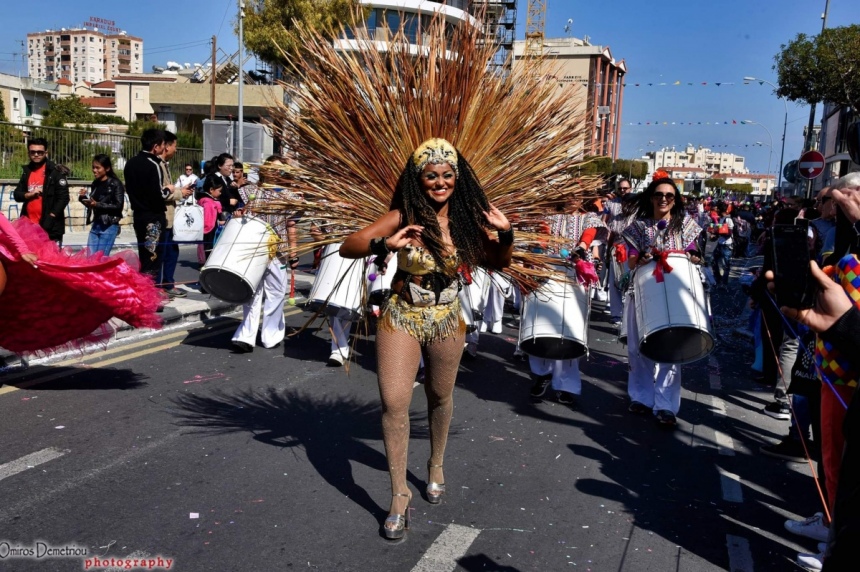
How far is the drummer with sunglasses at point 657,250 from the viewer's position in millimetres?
5812

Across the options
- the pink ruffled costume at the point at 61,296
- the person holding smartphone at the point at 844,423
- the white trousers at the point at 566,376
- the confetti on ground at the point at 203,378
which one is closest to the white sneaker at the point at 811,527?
the person holding smartphone at the point at 844,423

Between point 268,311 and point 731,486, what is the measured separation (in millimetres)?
4614

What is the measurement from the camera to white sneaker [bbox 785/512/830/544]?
3949mm

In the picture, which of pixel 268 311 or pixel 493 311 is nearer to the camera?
pixel 268 311

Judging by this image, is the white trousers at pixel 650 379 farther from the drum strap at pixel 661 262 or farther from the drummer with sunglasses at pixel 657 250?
the drum strap at pixel 661 262

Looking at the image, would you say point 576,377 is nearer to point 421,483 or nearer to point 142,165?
point 421,483

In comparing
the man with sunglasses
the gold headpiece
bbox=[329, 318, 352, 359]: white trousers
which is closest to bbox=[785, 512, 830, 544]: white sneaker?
the gold headpiece

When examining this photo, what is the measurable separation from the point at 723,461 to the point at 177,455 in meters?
3.43

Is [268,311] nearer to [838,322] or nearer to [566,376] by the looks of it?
[566,376]

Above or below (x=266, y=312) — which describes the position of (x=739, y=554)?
below

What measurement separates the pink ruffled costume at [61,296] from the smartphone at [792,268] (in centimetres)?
390

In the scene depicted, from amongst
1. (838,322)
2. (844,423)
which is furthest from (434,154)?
(844,423)

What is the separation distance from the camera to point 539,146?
15.3ft

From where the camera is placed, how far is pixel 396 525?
375cm
